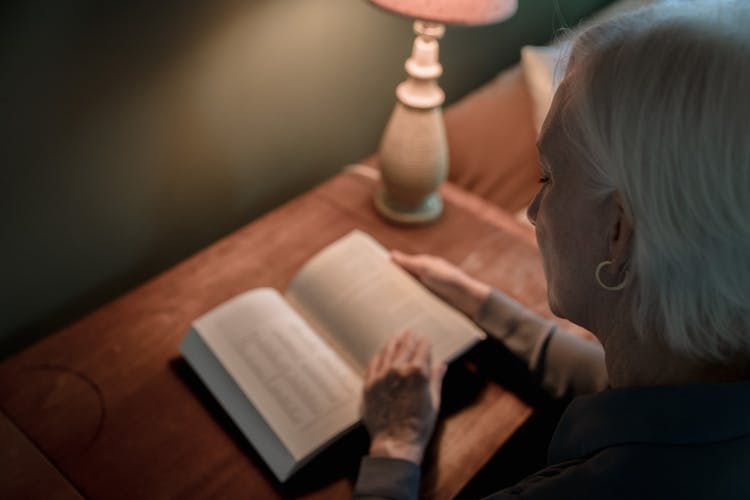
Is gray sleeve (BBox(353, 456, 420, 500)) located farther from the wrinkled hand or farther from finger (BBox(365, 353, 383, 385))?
finger (BBox(365, 353, 383, 385))

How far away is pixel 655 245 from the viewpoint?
591 millimetres

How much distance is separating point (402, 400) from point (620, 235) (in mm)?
415

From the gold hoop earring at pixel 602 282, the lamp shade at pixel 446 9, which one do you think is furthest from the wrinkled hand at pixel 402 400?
the lamp shade at pixel 446 9

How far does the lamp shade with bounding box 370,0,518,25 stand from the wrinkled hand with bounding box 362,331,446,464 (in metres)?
0.50

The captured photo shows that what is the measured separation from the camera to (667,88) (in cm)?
55

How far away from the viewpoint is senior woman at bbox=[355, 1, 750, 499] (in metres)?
0.54

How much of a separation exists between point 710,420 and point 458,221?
768mm

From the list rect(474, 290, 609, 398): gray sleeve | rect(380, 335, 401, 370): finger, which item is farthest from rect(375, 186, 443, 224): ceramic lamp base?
rect(380, 335, 401, 370): finger

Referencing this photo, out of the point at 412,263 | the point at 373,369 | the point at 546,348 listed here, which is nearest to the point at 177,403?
the point at 373,369

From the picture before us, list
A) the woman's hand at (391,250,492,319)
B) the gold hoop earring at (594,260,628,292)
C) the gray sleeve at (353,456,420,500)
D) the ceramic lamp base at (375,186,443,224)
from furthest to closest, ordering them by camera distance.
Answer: the ceramic lamp base at (375,186,443,224) < the woman's hand at (391,250,492,319) < the gray sleeve at (353,456,420,500) < the gold hoop earring at (594,260,628,292)

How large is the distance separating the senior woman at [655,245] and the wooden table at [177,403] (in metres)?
0.16

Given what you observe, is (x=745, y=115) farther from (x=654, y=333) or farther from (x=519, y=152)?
(x=519, y=152)

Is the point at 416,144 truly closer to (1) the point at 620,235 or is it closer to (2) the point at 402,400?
(2) the point at 402,400

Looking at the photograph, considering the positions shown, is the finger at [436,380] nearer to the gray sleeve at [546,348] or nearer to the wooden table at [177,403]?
the wooden table at [177,403]
